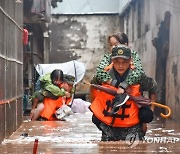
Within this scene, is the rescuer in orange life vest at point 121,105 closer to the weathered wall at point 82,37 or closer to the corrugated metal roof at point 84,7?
the weathered wall at point 82,37

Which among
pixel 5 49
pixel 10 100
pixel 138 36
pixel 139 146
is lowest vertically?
pixel 139 146

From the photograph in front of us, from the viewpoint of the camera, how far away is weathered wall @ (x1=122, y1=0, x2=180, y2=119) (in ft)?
43.2

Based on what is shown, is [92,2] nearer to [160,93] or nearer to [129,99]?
[160,93]

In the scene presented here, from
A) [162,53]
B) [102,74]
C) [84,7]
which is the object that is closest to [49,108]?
[162,53]

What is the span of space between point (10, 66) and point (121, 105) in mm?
2382

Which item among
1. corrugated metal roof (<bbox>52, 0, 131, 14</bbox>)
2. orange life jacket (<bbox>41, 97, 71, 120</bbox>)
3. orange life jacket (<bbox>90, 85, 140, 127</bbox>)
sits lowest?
orange life jacket (<bbox>41, 97, 71, 120</bbox>)

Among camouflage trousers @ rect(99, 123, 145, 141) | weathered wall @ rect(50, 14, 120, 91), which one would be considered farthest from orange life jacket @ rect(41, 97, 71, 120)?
weathered wall @ rect(50, 14, 120, 91)

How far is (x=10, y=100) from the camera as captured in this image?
7.18m

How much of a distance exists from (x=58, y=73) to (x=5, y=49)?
5411 mm

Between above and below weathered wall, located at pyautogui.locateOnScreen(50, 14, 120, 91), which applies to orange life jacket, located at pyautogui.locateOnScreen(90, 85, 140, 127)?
below

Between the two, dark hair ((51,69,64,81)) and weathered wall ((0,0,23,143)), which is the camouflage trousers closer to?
weathered wall ((0,0,23,143))

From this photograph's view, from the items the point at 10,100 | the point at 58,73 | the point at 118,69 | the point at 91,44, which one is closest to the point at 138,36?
the point at 91,44

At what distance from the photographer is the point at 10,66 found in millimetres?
7305

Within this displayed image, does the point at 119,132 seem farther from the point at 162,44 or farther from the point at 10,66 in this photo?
the point at 162,44
